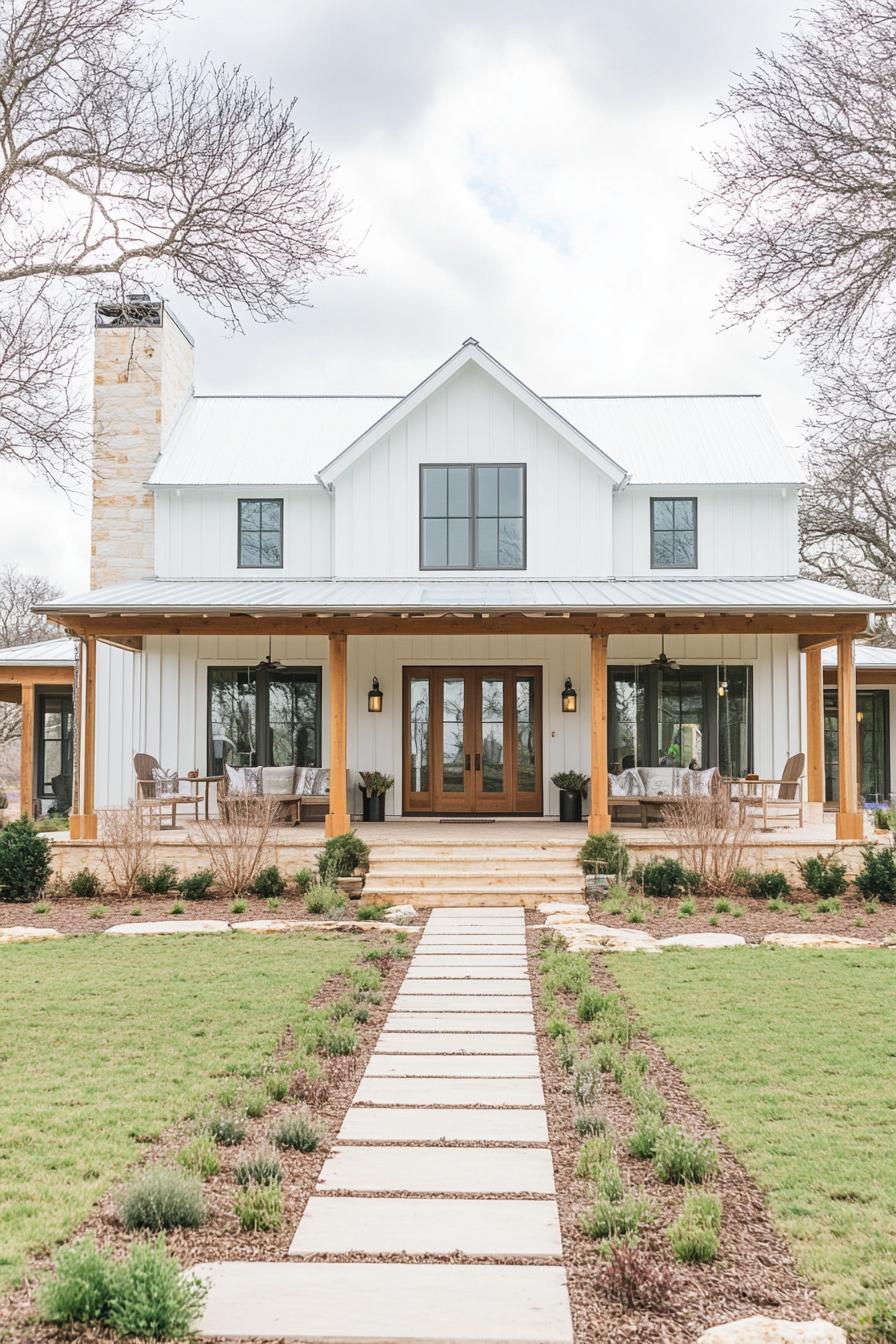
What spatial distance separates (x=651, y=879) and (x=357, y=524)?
709cm

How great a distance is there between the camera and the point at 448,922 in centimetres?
1055

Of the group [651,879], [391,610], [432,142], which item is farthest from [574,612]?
[432,142]

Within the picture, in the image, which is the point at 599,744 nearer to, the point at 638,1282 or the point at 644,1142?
the point at 644,1142

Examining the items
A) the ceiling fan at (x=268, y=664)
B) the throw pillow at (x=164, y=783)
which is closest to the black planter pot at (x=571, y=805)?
the ceiling fan at (x=268, y=664)

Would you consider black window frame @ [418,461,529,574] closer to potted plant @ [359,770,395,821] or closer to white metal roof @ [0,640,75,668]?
potted plant @ [359,770,395,821]

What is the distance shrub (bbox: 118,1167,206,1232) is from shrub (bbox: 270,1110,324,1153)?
80cm

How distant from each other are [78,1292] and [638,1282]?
157cm

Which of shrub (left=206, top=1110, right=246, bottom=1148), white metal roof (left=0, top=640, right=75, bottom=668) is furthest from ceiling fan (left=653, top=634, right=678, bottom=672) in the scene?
shrub (left=206, top=1110, right=246, bottom=1148)

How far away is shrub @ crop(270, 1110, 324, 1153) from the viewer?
4.54 m

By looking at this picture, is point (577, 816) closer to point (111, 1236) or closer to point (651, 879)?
point (651, 879)

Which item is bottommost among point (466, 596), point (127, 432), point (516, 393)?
point (466, 596)

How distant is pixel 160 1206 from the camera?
3691 mm

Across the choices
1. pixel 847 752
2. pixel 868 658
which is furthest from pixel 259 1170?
pixel 868 658

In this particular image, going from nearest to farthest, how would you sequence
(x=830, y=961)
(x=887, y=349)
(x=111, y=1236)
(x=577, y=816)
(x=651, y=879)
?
(x=111, y=1236)
(x=830, y=961)
(x=887, y=349)
(x=651, y=879)
(x=577, y=816)
